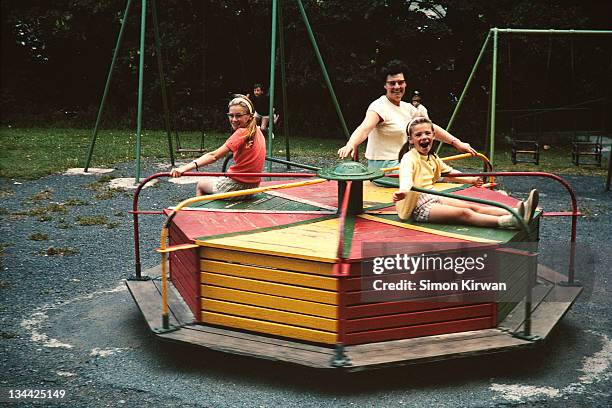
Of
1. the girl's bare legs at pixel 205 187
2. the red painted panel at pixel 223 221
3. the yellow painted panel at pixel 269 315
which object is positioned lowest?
the yellow painted panel at pixel 269 315

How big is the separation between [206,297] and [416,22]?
53.7 feet

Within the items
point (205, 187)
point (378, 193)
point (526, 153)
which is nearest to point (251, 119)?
point (205, 187)

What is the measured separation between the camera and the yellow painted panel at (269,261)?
13.5ft

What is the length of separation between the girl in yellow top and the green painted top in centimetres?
24

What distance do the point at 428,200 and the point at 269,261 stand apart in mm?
1371

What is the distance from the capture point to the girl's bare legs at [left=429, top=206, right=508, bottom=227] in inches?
189

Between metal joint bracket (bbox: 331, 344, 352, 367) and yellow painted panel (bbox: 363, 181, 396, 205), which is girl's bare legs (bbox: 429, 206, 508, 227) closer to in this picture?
yellow painted panel (bbox: 363, 181, 396, 205)

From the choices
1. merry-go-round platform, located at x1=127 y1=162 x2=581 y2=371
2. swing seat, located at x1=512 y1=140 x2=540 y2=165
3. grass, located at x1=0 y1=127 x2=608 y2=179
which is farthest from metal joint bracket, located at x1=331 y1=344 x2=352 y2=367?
swing seat, located at x1=512 y1=140 x2=540 y2=165

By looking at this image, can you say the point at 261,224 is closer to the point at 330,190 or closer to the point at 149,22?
the point at 330,190

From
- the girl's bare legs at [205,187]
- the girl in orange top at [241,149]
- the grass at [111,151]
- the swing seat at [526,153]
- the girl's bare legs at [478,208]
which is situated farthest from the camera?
the swing seat at [526,153]

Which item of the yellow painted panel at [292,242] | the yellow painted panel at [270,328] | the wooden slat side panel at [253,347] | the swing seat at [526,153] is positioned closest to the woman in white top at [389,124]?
the yellow painted panel at [292,242]

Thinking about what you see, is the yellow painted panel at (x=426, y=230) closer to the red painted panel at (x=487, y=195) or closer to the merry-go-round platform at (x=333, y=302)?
the merry-go-round platform at (x=333, y=302)

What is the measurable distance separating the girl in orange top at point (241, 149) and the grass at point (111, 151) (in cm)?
516

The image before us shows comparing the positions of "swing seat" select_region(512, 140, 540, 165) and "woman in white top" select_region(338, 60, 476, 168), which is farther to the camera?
"swing seat" select_region(512, 140, 540, 165)
